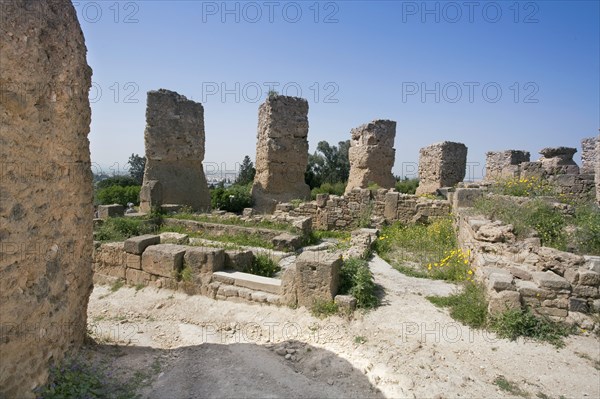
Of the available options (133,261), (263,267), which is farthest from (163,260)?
(263,267)

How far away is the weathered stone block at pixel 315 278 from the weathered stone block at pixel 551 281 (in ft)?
8.63

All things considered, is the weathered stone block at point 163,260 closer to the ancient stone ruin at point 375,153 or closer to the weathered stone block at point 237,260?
the weathered stone block at point 237,260

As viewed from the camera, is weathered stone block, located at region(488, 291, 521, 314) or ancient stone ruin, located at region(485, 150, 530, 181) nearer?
weathered stone block, located at region(488, 291, 521, 314)

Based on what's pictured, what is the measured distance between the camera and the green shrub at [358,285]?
5074 millimetres

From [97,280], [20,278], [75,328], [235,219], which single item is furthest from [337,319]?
[235,219]

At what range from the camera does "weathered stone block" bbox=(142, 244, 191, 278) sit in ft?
20.0

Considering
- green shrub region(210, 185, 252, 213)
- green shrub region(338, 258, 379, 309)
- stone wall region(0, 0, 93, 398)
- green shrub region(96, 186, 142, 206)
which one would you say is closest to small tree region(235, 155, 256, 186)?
green shrub region(96, 186, 142, 206)

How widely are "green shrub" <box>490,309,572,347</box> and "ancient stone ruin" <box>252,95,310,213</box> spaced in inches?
415

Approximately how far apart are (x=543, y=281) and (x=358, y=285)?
2.34m

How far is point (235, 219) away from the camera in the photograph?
11.1 meters

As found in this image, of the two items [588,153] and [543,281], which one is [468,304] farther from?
[588,153]

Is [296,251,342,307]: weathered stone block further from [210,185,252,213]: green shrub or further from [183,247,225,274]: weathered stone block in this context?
[210,185,252,213]: green shrub

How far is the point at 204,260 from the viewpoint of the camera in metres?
6.02

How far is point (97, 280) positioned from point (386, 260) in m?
5.91
